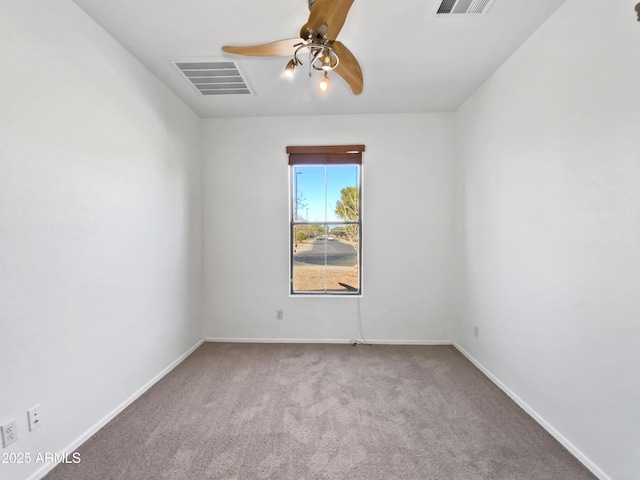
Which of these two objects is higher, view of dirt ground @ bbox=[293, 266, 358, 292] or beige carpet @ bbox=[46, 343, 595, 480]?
view of dirt ground @ bbox=[293, 266, 358, 292]

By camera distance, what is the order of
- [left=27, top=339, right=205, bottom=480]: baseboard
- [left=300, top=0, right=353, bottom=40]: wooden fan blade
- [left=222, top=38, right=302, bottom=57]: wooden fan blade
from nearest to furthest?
[left=300, top=0, right=353, bottom=40]: wooden fan blade → [left=27, top=339, right=205, bottom=480]: baseboard → [left=222, top=38, right=302, bottom=57]: wooden fan blade

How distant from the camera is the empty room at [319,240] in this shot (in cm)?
154

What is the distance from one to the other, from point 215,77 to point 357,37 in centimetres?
132

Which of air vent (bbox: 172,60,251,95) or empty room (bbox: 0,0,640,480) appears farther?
air vent (bbox: 172,60,251,95)

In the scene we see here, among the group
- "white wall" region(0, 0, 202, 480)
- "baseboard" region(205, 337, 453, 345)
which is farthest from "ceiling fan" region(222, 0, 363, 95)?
"baseboard" region(205, 337, 453, 345)

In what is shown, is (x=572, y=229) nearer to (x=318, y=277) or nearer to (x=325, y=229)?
(x=325, y=229)

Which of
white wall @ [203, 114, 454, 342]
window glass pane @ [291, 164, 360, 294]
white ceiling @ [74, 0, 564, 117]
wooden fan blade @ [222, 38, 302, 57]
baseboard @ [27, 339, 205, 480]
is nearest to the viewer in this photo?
baseboard @ [27, 339, 205, 480]

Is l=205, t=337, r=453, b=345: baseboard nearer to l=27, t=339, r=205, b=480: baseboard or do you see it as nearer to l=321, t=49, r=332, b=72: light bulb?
l=27, t=339, r=205, b=480: baseboard

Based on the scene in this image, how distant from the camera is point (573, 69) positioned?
5.75ft

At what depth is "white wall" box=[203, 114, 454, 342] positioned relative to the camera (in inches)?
137

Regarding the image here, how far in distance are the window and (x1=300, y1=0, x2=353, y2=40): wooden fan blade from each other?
6.71 ft

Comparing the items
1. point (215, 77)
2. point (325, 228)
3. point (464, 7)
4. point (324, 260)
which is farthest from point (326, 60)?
point (324, 260)

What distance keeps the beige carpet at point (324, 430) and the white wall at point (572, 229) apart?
1.08ft

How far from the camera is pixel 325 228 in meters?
3.62
